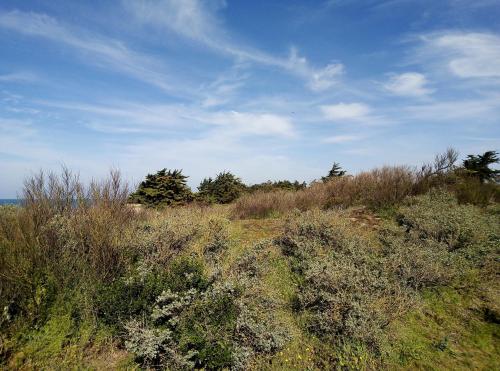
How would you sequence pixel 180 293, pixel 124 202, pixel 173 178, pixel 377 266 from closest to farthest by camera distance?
pixel 180 293 → pixel 377 266 → pixel 124 202 → pixel 173 178

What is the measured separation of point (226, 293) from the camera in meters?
4.63

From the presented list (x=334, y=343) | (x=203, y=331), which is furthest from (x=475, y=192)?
(x=203, y=331)

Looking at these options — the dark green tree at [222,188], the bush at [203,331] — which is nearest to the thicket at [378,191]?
the dark green tree at [222,188]

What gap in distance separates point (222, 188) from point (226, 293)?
13.5 m

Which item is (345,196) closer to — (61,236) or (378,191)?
(378,191)

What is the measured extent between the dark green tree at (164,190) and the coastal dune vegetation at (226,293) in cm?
506

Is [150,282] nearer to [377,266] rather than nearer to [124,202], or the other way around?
[124,202]

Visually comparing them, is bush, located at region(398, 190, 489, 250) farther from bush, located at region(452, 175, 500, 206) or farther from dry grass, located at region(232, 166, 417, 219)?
dry grass, located at region(232, 166, 417, 219)

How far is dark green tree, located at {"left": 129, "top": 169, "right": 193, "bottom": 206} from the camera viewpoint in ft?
40.9

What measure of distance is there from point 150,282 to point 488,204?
10770 millimetres

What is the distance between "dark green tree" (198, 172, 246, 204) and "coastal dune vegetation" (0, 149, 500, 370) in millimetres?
9669

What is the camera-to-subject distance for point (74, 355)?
3959mm

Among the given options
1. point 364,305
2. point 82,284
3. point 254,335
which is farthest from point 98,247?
point 364,305

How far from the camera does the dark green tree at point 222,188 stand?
17609 mm
